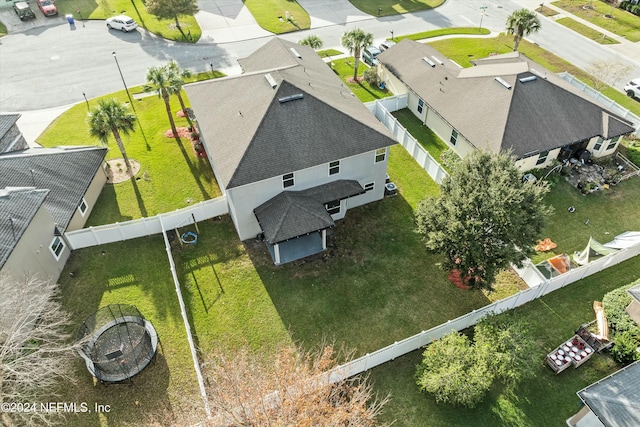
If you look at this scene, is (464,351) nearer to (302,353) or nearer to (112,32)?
(302,353)

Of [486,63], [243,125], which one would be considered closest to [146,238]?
[243,125]

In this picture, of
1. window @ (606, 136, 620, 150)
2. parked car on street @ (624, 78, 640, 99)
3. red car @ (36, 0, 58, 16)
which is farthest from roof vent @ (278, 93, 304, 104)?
red car @ (36, 0, 58, 16)

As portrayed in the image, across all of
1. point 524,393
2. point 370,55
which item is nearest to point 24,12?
point 370,55

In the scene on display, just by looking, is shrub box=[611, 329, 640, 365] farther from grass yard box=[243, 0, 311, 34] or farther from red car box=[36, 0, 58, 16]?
red car box=[36, 0, 58, 16]

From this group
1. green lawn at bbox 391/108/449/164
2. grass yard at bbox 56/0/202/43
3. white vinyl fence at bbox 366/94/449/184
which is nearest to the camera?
white vinyl fence at bbox 366/94/449/184

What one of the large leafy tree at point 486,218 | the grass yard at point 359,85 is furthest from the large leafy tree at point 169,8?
the large leafy tree at point 486,218

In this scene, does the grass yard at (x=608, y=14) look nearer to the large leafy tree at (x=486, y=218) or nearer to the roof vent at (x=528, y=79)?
the roof vent at (x=528, y=79)
